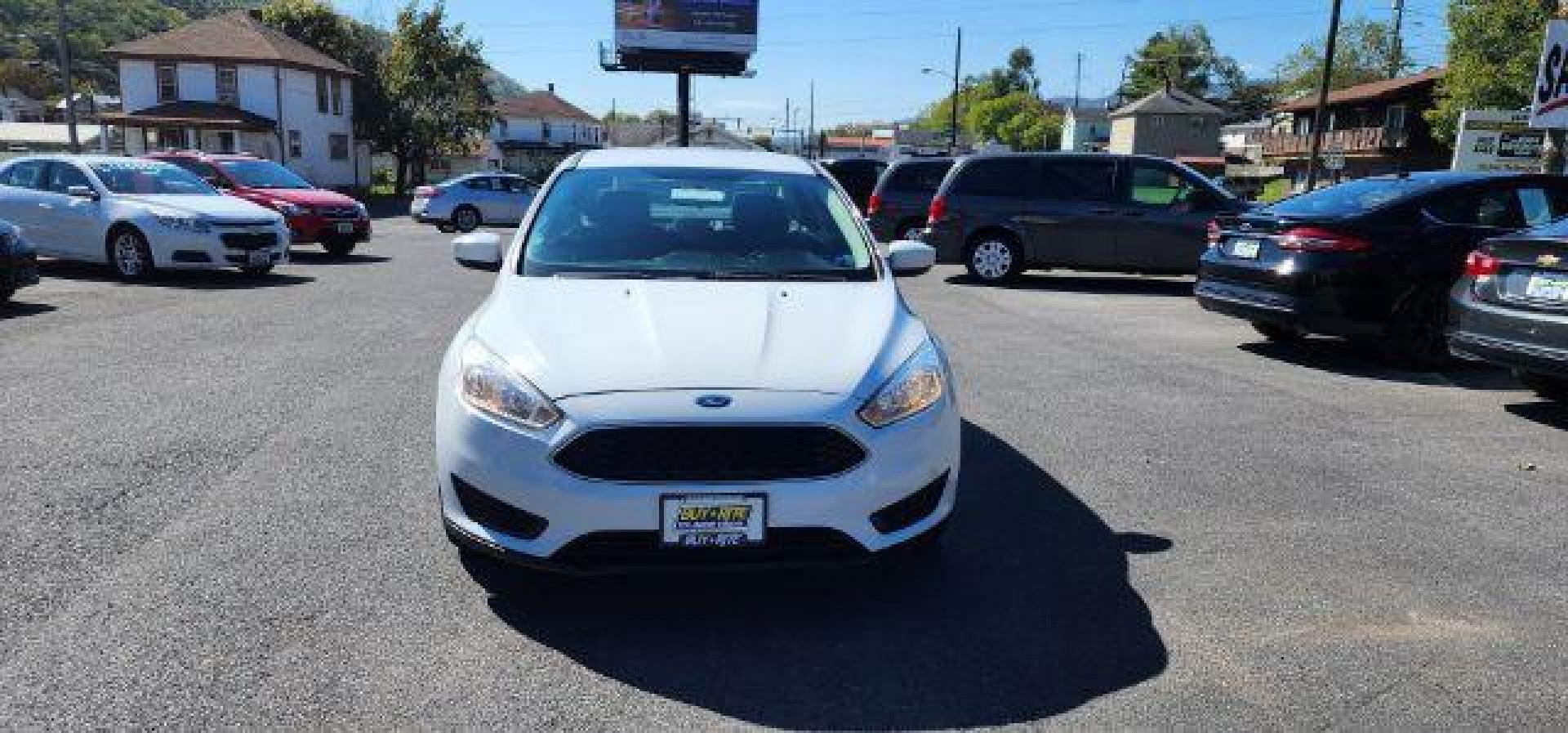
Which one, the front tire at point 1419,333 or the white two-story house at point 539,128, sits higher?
the white two-story house at point 539,128

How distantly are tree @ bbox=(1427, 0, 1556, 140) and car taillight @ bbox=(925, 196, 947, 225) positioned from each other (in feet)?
109

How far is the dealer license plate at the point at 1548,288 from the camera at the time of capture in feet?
20.8

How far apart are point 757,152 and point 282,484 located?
9.83ft

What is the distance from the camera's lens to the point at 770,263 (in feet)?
15.8

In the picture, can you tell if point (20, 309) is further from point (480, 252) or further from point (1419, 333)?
point (1419, 333)

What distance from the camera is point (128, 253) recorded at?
12.8m

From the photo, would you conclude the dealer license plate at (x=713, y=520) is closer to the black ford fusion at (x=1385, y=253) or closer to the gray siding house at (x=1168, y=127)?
the black ford fusion at (x=1385, y=253)

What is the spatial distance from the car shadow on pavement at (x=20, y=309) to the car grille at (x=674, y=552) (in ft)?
29.9

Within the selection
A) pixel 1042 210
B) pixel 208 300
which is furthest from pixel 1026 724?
pixel 1042 210

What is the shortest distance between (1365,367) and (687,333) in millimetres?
7156

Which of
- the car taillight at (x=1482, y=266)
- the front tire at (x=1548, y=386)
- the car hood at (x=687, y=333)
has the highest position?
the car taillight at (x=1482, y=266)

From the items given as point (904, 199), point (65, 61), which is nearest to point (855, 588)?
point (904, 199)

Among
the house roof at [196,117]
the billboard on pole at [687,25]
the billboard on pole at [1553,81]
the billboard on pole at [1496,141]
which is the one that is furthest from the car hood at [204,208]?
the billboard on pole at [687,25]

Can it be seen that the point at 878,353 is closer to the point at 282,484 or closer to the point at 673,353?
the point at 673,353
